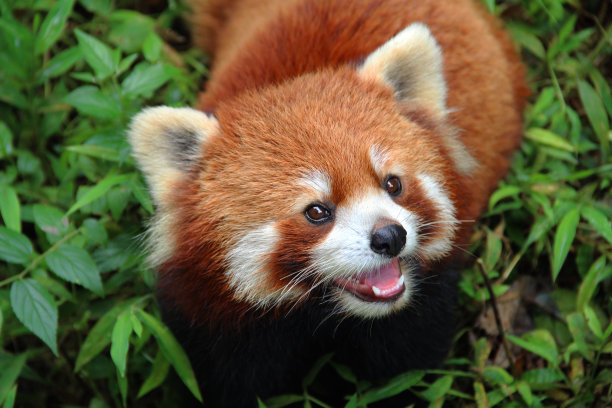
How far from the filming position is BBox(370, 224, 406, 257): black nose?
7.41ft

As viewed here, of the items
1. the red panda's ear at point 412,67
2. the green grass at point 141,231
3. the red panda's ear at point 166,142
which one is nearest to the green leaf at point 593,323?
the green grass at point 141,231

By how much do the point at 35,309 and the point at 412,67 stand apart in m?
1.78

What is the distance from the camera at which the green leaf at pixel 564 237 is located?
2.97 m

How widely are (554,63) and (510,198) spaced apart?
3.17 feet

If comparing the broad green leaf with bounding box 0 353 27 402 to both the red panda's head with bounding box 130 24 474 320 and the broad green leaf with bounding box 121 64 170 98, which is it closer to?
the red panda's head with bounding box 130 24 474 320

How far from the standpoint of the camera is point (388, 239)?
7.40 ft

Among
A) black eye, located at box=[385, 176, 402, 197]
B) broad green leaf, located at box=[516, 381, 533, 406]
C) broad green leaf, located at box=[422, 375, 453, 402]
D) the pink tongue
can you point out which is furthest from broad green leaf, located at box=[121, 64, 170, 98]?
broad green leaf, located at box=[516, 381, 533, 406]

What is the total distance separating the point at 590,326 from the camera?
3023 millimetres

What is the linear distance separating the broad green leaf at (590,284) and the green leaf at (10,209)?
105 inches

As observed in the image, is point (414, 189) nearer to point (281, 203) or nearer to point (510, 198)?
point (281, 203)

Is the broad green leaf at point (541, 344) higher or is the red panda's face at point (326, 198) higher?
the red panda's face at point (326, 198)

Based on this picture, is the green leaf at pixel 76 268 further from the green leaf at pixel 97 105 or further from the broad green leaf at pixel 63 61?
the broad green leaf at pixel 63 61

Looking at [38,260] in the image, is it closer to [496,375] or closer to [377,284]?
[377,284]

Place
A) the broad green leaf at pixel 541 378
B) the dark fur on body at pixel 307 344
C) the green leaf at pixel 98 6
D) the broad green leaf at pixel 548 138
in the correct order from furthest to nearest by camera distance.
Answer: the green leaf at pixel 98 6 → the broad green leaf at pixel 548 138 → the broad green leaf at pixel 541 378 → the dark fur on body at pixel 307 344
